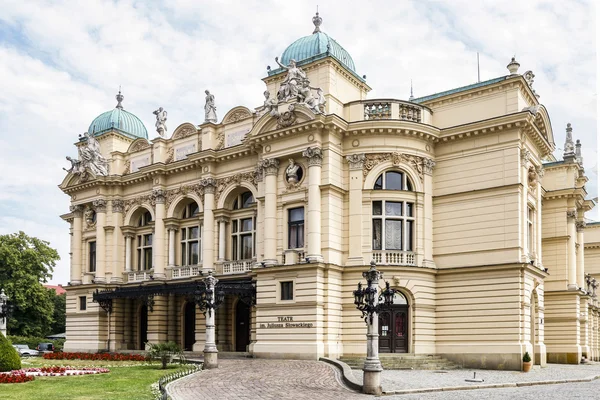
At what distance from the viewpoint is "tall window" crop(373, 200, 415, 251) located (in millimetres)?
36719

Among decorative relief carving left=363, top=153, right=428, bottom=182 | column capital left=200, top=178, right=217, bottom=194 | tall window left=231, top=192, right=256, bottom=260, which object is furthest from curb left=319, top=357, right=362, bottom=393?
column capital left=200, top=178, right=217, bottom=194

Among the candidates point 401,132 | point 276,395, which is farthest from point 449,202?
point 276,395

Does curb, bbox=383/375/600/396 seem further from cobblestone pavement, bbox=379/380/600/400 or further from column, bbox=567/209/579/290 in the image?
column, bbox=567/209/579/290

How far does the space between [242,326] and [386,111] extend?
630 inches

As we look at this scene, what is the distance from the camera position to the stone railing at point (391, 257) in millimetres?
36188

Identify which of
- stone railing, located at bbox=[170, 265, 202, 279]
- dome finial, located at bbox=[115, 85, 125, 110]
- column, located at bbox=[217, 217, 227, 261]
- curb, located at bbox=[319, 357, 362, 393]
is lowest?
curb, located at bbox=[319, 357, 362, 393]

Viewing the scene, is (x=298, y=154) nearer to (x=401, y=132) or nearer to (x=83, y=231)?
(x=401, y=132)

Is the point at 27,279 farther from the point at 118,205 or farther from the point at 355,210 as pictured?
the point at 355,210

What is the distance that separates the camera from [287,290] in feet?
121

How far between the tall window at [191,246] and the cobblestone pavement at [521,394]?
81.8 feet

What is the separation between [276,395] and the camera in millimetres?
21562

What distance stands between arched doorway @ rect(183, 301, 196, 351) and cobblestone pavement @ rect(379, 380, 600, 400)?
81.9ft

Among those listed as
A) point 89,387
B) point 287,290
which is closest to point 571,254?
point 287,290

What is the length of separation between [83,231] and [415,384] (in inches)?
1310
